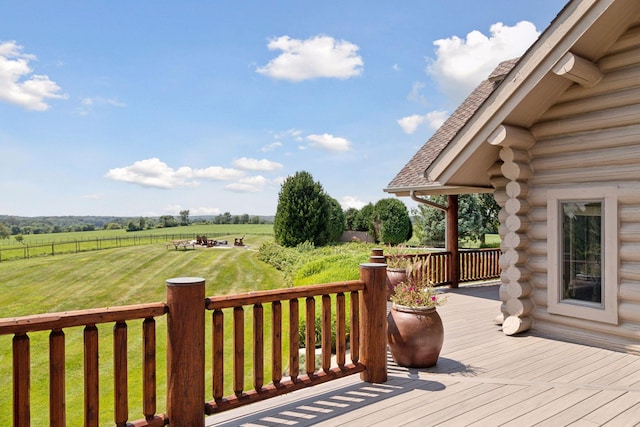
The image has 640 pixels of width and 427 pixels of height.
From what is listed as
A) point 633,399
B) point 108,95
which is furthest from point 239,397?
point 108,95

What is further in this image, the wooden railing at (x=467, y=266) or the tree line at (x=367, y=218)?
the tree line at (x=367, y=218)

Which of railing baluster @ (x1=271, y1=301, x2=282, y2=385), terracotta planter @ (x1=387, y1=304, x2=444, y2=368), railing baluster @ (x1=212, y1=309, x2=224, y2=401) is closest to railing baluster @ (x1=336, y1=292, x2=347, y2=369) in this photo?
railing baluster @ (x1=271, y1=301, x2=282, y2=385)

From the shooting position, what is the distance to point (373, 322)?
3957 mm

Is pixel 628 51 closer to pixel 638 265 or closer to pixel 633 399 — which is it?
pixel 638 265

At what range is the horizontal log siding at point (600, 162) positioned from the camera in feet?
16.3

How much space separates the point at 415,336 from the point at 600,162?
10.9 feet

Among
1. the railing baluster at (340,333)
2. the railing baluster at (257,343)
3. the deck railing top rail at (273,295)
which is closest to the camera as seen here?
the deck railing top rail at (273,295)

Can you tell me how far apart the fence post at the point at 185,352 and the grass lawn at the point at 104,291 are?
447 centimetres

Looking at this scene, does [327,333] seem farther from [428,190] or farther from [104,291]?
[104,291]

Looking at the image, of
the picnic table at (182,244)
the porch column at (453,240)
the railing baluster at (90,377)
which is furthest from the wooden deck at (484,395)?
the picnic table at (182,244)

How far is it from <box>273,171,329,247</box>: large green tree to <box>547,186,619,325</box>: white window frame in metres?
18.3

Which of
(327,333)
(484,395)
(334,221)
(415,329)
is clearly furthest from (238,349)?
(334,221)

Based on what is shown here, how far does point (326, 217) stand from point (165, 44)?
42.3ft

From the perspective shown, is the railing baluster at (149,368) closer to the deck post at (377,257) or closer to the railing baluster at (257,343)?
the railing baluster at (257,343)
